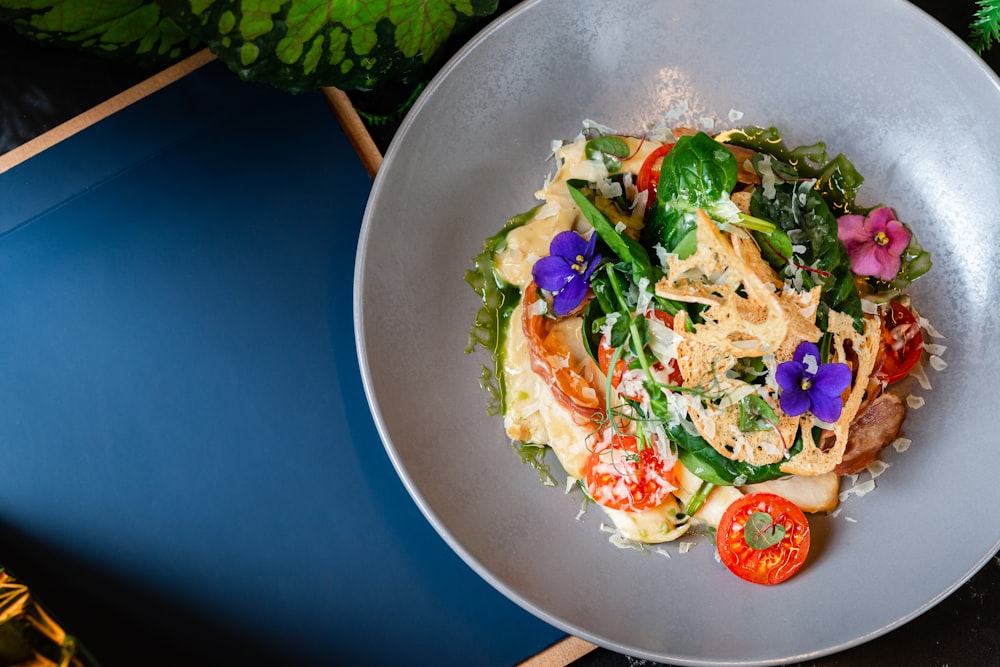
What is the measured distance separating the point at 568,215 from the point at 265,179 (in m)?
0.64

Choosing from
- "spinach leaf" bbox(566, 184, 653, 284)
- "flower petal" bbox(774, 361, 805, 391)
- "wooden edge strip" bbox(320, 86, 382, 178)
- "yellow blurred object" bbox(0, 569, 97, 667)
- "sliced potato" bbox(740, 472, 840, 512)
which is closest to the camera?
"yellow blurred object" bbox(0, 569, 97, 667)

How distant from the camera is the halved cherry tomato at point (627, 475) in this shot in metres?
1.62

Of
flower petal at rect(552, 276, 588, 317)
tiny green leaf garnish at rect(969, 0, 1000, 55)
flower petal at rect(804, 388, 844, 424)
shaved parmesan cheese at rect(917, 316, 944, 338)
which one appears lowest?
flower petal at rect(552, 276, 588, 317)

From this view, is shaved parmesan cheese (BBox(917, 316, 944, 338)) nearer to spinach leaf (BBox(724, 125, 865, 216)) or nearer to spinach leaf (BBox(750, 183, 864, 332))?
spinach leaf (BBox(750, 183, 864, 332))

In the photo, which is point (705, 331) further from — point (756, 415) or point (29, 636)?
point (29, 636)

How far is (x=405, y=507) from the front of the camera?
174 cm

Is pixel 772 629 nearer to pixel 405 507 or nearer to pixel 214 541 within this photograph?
pixel 405 507

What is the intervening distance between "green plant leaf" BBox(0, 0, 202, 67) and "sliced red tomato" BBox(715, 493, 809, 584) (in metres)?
1.38

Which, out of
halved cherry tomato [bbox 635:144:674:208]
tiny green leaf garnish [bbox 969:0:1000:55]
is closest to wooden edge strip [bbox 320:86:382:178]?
halved cherry tomato [bbox 635:144:674:208]

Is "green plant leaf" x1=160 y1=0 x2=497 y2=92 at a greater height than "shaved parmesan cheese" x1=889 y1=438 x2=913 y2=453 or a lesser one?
greater

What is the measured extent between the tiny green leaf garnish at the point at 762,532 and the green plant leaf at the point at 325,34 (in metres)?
1.11

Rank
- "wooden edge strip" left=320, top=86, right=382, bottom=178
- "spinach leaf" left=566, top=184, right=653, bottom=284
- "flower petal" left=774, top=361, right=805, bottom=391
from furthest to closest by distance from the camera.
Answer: "wooden edge strip" left=320, top=86, right=382, bottom=178
"spinach leaf" left=566, top=184, right=653, bottom=284
"flower petal" left=774, top=361, right=805, bottom=391

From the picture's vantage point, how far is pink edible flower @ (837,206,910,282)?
1.67 m

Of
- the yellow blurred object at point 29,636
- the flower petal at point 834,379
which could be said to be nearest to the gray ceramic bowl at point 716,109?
the flower petal at point 834,379
